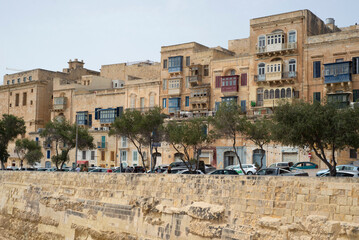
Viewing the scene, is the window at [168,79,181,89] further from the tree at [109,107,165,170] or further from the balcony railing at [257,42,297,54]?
the tree at [109,107,165,170]

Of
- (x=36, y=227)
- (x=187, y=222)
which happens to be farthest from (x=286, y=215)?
(x=36, y=227)

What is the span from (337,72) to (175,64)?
1975 centimetres

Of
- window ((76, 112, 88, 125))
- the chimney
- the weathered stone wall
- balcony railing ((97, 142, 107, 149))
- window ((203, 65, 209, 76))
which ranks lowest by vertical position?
the weathered stone wall

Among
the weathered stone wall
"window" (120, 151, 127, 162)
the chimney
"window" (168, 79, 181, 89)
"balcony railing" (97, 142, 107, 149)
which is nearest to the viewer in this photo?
the weathered stone wall

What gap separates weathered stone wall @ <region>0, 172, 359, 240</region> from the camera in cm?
1195

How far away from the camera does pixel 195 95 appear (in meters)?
52.9

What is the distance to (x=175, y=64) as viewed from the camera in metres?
55.6

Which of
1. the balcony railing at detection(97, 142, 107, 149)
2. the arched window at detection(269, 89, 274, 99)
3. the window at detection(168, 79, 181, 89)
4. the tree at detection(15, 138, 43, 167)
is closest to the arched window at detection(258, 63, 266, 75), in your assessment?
the arched window at detection(269, 89, 274, 99)

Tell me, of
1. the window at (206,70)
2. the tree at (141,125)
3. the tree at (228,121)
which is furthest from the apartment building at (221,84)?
the tree at (141,125)

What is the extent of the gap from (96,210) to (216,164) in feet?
99.5

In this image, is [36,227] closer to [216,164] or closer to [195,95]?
[216,164]

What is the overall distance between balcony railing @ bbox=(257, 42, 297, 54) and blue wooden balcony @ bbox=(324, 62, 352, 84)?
403 centimetres

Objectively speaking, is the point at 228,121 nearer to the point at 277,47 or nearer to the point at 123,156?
the point at 277,47

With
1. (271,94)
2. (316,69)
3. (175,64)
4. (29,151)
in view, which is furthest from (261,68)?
(29,151)
